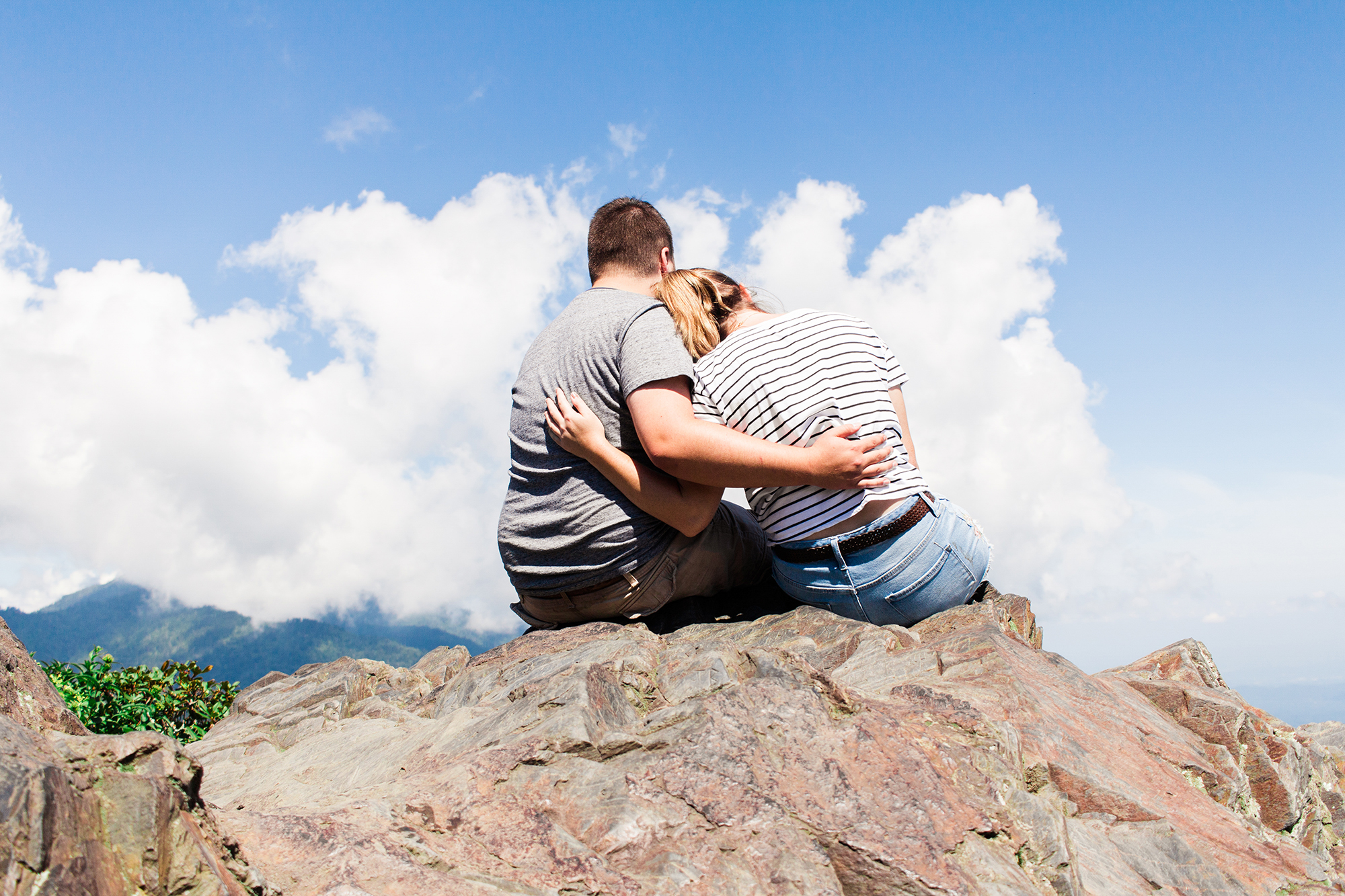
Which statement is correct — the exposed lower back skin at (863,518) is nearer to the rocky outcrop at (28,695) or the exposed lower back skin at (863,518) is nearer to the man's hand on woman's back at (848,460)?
the man's hand on woman's back at (848,460)

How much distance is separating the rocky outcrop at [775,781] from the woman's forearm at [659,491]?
609 millimetres

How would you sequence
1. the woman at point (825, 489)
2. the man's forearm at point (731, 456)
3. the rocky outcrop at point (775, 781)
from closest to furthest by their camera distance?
the rocky outcrop at point (775, 781), the man's forearm at point (731, 456), the woman at point (825, 489)

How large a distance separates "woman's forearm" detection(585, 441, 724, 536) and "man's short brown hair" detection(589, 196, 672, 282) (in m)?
1.29

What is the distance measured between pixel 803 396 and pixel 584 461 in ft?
3.80

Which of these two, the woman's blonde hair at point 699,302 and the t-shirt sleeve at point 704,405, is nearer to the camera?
the t-shirt sleeve at point 704,405

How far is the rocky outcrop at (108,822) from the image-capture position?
5.04ft

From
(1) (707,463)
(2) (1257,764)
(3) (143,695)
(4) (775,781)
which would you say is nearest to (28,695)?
(4) (775,781)

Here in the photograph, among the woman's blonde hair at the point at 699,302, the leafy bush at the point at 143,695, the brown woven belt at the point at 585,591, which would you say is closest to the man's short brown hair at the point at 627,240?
the woman's blonde hair at the point at 699,302

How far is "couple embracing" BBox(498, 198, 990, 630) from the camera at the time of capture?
12.6 feet

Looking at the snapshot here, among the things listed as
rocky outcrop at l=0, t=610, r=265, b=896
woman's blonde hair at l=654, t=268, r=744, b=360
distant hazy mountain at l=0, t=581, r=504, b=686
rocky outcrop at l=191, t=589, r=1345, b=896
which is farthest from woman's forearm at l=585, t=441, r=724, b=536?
distant hazy mountain at l=0, t=581, r=504, b=686

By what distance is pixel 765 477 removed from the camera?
150 inches

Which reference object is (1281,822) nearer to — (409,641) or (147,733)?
(147,733)

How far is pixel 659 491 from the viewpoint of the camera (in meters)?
4.02

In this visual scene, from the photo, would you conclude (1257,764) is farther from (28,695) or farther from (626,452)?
(28,695)
